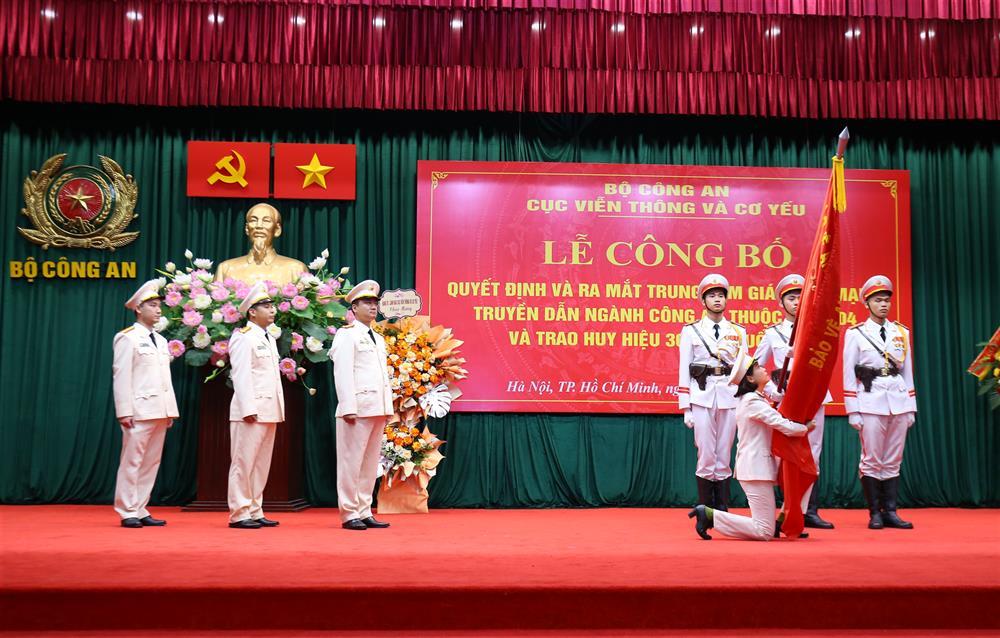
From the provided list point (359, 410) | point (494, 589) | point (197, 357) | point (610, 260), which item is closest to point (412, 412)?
point (359, 410)

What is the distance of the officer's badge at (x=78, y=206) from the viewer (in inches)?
289

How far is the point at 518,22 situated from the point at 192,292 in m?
3.02

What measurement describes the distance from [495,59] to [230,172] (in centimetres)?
220

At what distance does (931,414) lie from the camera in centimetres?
747

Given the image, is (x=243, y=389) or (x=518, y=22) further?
(x=518, y=22)

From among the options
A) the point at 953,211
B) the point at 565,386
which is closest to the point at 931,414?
the point at 953,211

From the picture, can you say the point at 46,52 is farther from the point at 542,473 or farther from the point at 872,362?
the point at 872,362

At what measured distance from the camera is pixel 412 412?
6797 mm

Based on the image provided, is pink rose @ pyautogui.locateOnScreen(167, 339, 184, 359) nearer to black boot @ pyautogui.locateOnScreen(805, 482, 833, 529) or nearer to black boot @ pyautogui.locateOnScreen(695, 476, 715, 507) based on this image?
black boot @ pyautogui.locateOnScreen(695, 476, 715, 507)

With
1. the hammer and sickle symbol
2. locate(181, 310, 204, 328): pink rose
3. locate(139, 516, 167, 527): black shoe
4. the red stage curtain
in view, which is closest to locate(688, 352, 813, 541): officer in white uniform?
the red stage curtain

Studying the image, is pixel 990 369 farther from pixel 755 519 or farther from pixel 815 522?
pixel 755 519

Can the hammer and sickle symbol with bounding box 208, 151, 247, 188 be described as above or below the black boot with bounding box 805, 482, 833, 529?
above

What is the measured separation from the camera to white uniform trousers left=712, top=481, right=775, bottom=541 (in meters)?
4.93

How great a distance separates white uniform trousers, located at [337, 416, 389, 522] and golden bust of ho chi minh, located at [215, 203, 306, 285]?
178 cm
